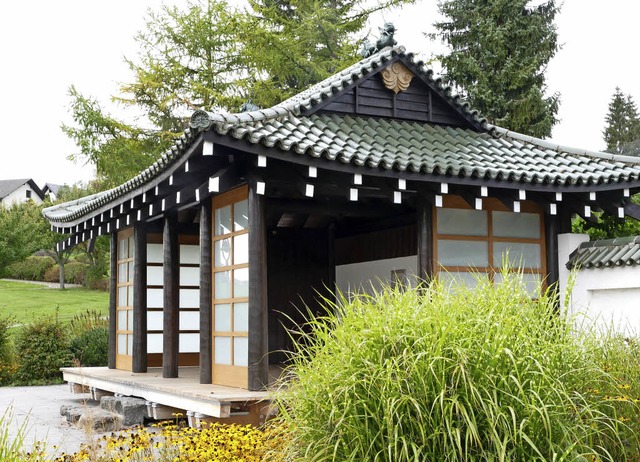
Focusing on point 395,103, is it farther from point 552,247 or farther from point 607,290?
point 607,290

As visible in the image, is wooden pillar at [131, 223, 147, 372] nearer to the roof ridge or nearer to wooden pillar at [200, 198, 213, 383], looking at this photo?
wooden pillar at [200, 198, 213, 383]

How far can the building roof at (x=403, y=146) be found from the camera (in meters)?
8.05

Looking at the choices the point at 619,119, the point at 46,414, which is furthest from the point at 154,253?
the point at 619,119

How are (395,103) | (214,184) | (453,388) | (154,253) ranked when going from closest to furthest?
(453,388) < (214,184) < (395,103) < (154,253)

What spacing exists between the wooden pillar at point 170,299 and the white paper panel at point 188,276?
201cm

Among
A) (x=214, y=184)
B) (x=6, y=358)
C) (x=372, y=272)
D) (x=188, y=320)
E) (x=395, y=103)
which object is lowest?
(x=6, y=358)

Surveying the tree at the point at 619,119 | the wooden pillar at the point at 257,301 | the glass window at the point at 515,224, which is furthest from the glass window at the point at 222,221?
the tree at the point at 619,119

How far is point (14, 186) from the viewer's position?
66125 mm

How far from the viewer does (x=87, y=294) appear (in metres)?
36.9

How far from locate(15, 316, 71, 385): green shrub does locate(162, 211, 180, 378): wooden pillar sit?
621 cm

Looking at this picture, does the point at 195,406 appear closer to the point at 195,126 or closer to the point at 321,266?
the point at 195,126

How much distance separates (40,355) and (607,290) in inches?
459

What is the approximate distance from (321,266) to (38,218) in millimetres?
29433

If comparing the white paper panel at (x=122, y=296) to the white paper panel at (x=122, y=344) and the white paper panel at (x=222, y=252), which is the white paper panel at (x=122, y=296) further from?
the white paper panel at (x=222, y=252)
